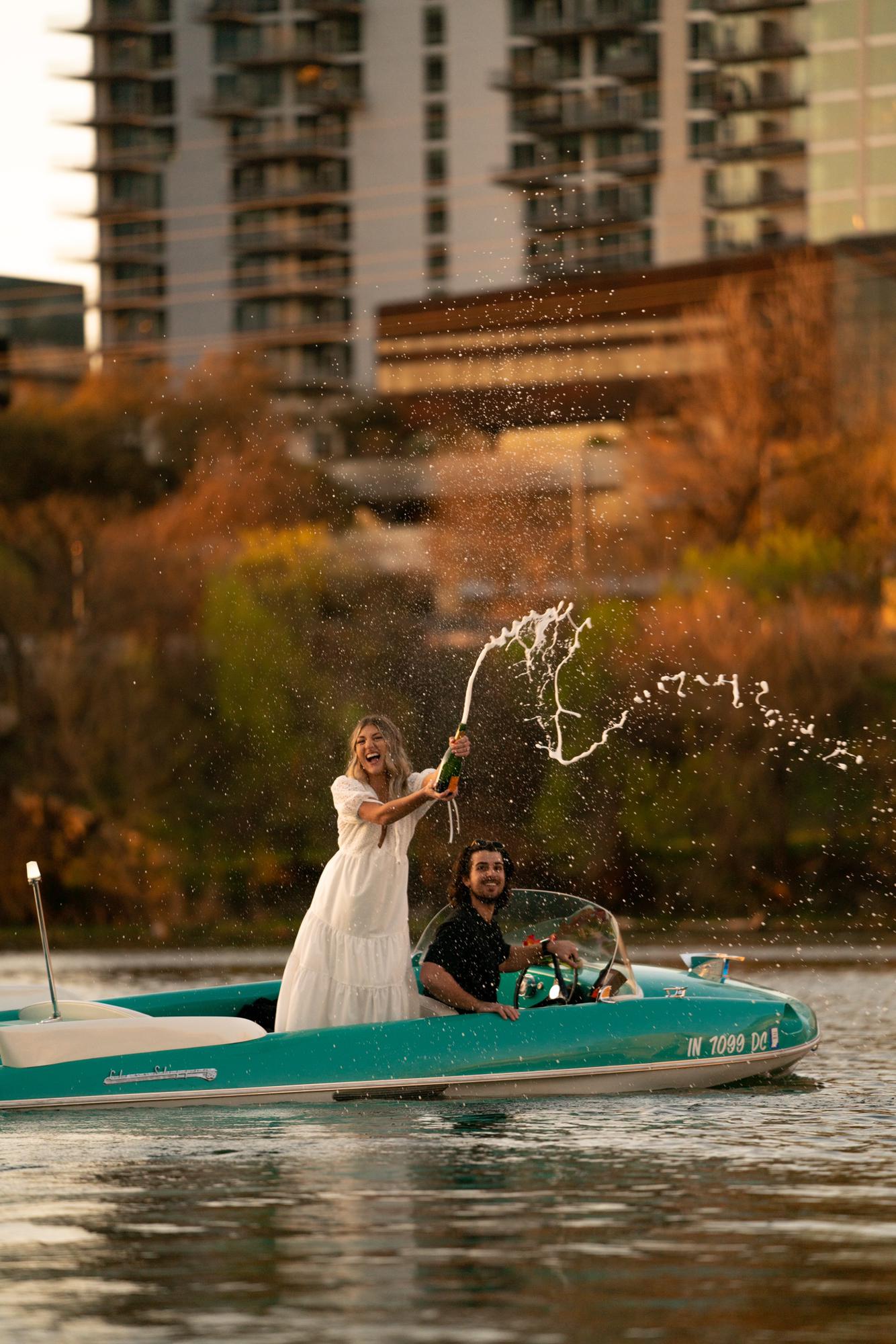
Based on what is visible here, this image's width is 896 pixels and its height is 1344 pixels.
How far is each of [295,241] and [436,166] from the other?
5.81 m

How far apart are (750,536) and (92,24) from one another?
5770 cm

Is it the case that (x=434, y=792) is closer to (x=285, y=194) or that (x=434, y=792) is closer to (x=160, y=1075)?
(x=160, y=1075)

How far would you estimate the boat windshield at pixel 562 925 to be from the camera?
12.2m

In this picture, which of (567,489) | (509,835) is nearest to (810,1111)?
(509,835)

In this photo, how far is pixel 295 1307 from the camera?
725 centimetres

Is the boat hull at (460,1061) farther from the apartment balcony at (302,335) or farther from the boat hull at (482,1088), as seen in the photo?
the apartment balcony at (302,335)

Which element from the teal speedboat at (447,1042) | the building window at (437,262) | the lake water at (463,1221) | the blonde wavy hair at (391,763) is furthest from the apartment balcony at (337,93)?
the blonde wavy hair at (391,763)

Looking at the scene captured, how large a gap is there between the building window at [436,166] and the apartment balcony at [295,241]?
3.90 m

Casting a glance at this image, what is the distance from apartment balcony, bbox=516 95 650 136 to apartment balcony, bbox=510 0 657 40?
2.33 m

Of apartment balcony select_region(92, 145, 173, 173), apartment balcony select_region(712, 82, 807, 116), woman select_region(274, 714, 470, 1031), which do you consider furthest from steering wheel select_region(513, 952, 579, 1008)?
apartment balcony select_region(92, 145, 173, 173)

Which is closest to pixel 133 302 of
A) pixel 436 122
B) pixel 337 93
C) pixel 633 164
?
pixel 337 93

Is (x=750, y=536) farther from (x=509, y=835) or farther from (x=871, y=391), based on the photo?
(x=509, y=835)

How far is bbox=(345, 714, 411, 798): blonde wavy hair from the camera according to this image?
11422 mm

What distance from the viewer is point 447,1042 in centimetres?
1157
